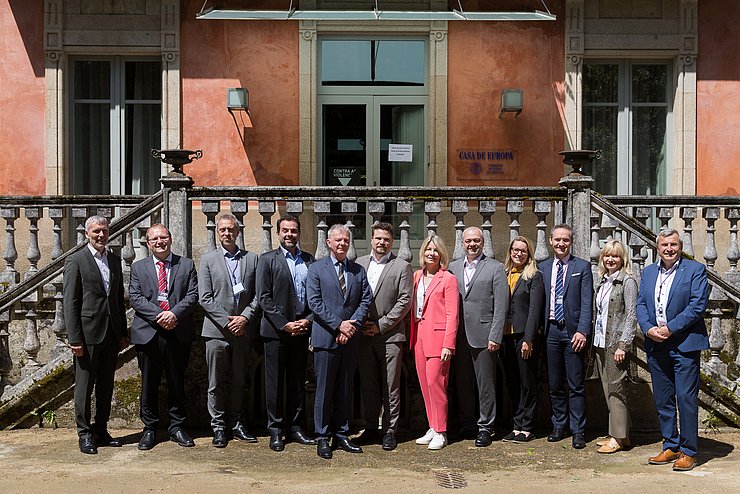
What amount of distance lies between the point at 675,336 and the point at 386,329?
2.16m

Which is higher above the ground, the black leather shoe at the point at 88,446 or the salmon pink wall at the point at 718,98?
the salmon pink wall at the point at 718,98

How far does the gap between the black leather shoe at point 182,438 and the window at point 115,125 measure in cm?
578

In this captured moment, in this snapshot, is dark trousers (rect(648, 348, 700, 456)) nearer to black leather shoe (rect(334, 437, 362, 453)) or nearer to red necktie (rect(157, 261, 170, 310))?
black leather shoe (rect(334, 437, 362, 453))

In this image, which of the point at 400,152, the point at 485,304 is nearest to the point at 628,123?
the point at 400,152

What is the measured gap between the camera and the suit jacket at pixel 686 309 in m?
6.74

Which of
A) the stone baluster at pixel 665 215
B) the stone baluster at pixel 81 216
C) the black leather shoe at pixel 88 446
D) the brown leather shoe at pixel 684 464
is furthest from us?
the stone baluster at pixel 81 216

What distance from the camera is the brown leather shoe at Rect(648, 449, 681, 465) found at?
6891 mm

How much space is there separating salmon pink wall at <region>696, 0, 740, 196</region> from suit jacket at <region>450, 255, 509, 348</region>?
239 inches

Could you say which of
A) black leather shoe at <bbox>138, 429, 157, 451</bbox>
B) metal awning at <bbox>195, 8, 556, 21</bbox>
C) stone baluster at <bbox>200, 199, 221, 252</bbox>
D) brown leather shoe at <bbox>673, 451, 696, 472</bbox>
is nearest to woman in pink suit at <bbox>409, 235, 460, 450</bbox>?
brown leather shoe at <bbox>673, 451, 696, 472</bbox>

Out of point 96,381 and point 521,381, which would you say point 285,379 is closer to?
point 96,381

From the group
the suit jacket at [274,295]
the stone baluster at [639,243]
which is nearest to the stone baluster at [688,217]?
the stone baluster at [639,243]

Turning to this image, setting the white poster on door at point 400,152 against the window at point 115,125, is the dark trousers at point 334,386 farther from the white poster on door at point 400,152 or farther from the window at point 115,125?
the window at point 115,125

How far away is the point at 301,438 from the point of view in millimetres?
7457

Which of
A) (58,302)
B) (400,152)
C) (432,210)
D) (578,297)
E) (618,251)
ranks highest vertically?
(400,152)
